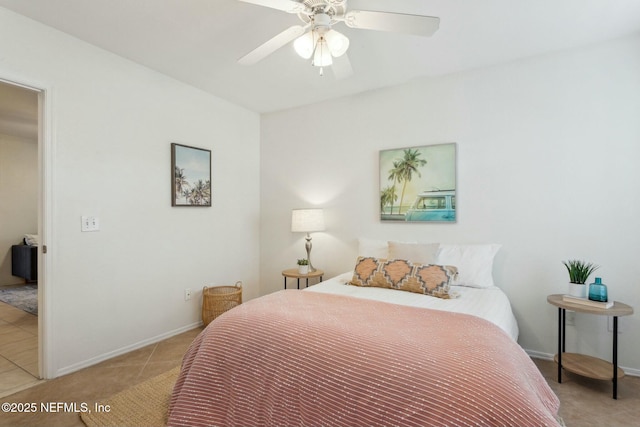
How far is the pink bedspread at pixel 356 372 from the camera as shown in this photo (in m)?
1.06

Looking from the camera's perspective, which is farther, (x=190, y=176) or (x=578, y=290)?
(x=190, y=176)

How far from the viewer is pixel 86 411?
183 centimetres

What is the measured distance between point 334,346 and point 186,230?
7.78ft

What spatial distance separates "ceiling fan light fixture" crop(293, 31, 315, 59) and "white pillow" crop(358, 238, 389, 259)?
1.85 m

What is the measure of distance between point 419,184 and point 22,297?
557cm

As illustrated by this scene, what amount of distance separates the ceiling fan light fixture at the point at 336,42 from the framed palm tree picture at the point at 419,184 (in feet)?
5.01

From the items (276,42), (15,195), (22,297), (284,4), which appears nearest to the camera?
(284,4)

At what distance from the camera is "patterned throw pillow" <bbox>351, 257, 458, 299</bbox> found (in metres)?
2.22

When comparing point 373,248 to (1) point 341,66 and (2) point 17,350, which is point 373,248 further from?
(2) point 17,350

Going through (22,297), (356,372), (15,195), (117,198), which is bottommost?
(22,297)

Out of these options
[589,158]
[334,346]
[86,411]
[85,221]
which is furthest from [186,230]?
[589,158]

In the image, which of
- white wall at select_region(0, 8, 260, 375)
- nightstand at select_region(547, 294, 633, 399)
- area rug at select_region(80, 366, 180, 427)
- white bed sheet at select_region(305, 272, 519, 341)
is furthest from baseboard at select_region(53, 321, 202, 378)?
nightstand at select_region(547, 294, 633, 399)

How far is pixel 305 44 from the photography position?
68.9 inches

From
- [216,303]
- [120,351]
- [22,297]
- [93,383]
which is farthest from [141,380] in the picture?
[22,297]
